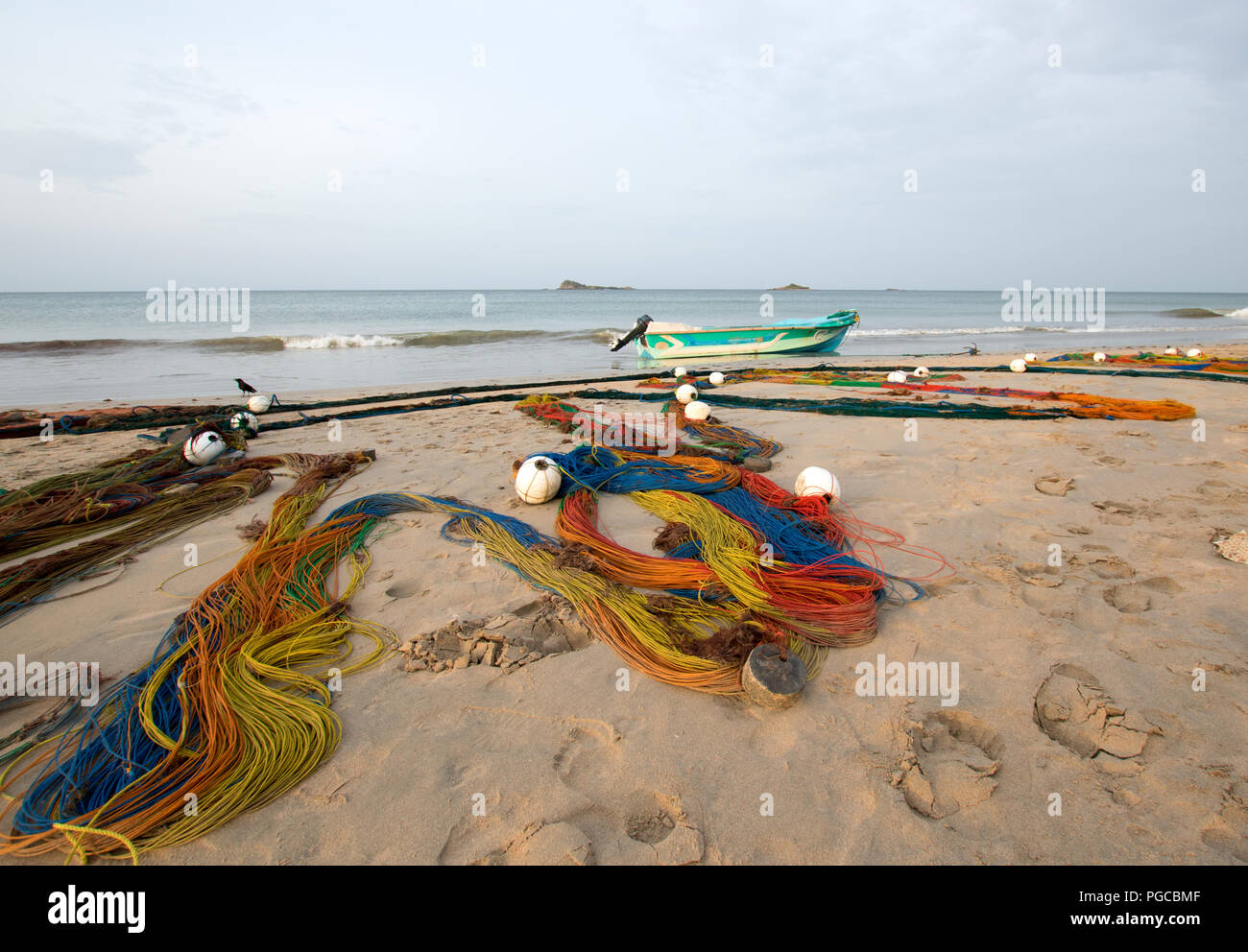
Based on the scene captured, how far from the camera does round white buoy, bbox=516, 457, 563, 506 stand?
448cm

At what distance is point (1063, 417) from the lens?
23.1ft

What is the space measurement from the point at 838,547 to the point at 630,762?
2139 mm

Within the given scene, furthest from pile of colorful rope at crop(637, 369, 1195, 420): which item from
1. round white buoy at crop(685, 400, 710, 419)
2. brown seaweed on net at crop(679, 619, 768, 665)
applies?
brown seaweed on net at crop(679, 619, 768, 665)

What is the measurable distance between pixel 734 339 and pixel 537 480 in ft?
42.3

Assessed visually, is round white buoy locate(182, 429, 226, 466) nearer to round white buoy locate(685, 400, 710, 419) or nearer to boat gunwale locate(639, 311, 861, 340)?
round white buoy locate(685, 400, 710, 419)

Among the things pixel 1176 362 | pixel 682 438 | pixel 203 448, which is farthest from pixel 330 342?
pixel 1176 362

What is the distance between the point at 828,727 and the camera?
2.24 meters

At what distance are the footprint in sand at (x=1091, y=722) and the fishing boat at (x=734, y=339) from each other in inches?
521

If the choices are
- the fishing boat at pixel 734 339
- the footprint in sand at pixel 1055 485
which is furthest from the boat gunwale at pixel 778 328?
the footprint in sand at pixel 1055 485

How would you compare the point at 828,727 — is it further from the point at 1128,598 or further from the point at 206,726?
the point at 206,726

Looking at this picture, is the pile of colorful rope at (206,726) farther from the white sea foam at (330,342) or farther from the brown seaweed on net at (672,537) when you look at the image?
the white sea foam at (330,342)

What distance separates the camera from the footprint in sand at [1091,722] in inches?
80.1
